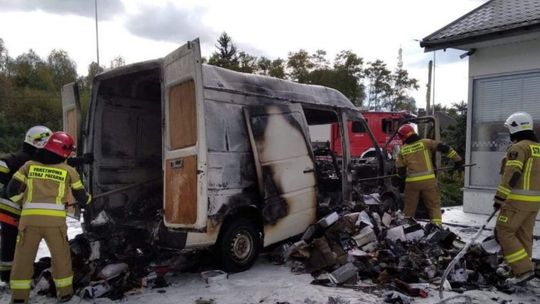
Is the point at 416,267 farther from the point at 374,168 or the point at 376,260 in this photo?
the point at 374,168

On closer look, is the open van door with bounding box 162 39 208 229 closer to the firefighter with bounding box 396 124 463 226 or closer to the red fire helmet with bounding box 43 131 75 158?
the red fire helmet with bounding box 43 131 75 158

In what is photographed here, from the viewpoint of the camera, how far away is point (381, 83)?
38750 mm

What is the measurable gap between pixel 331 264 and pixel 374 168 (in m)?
3.11

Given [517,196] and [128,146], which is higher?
[128,146]

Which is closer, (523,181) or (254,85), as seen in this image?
(523,181)

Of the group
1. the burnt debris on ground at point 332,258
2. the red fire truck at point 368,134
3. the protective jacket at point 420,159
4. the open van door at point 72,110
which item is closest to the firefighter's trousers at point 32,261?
the burnt debris on ground at point 332,258

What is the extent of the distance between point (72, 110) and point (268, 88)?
269 centimetres

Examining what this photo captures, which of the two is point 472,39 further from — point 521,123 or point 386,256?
point 386,256

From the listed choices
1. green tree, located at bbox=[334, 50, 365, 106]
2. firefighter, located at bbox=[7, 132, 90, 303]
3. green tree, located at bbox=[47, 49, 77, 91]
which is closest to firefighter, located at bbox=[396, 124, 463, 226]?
firefighter, located at bbox=[7, 132, 90, 303]

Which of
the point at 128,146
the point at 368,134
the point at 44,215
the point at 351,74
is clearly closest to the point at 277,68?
the point at 351,74

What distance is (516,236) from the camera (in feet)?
17.5

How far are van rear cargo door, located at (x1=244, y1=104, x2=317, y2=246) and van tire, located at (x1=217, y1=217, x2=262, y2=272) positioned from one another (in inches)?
6.5

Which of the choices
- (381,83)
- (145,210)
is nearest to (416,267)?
(145,210)

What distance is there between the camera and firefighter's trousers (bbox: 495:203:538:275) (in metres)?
5.03
